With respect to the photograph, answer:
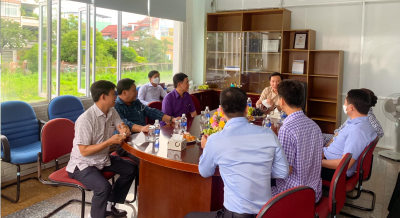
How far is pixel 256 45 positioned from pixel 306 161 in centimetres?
517

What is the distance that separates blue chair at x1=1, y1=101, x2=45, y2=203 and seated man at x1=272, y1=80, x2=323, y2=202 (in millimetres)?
2783

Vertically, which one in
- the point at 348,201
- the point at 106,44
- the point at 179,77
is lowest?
the point at 348,201

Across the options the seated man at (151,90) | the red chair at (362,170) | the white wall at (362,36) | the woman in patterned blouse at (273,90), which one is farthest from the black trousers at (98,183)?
the white wall at (362,36)

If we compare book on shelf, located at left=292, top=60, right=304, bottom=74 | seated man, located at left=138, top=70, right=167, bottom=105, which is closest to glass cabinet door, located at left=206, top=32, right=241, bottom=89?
book on shelf, located at left=292, top=60, right=304, bottom=74

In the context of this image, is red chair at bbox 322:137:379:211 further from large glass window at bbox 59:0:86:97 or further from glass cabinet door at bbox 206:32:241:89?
glass cabinet door at bbox 206:32:241:89

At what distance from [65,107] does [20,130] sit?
28.5 inches

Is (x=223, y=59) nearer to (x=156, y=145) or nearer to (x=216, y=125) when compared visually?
(x=216, y=125)

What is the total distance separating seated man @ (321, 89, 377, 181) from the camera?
9.69 feet

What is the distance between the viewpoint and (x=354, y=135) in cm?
295

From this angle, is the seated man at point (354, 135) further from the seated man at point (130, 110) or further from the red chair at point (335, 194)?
the seated man at point (130, 110)

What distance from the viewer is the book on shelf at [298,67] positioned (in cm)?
680

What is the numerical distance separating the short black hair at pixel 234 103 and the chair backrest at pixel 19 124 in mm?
3045

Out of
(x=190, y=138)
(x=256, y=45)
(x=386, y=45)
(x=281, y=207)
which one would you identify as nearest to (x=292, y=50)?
(x=256, y=45)

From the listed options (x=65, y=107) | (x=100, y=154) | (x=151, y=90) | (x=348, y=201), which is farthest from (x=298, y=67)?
(x=100, y=154)
